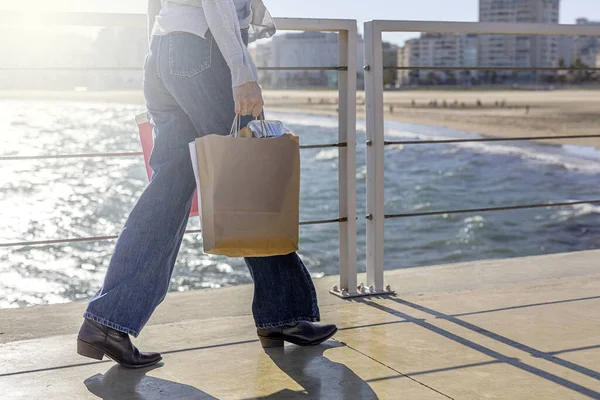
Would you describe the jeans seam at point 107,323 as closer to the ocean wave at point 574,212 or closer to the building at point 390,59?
the building at point 390,59

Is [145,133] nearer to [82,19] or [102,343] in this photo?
[82,19]

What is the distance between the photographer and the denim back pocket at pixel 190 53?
204 centimetres

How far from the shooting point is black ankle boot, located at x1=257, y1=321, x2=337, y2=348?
229cm

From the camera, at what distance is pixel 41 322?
2.55 m

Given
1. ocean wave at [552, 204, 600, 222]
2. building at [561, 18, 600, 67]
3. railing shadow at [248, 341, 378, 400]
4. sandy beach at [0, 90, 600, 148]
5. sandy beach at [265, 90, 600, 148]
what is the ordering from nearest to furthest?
railing shadow at [248, 341, 378, 400] < ocean wave at [552, 204, 600, 222] < sandy beach at [0, 90, 600, 148] < sandy beach at [265, 90, 600, 148] < building at [561, 18, 600, 67]

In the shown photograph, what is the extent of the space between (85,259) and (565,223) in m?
11.4

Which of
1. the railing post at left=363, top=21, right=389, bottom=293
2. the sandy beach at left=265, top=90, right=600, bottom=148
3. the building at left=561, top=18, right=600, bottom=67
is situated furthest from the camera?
the building at left=561, top=18, right=600, bottom=67

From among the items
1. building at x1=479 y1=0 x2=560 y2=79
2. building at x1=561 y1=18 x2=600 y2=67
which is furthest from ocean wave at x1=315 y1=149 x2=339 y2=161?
building at x1=561 y1=18 x2=600 y2=67

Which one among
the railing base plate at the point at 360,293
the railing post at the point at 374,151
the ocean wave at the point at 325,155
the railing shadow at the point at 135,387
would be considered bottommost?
the ocean wave at the point at 325,155

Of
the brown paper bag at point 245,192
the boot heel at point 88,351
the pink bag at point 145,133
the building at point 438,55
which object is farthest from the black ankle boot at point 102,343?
the building at point 438,55

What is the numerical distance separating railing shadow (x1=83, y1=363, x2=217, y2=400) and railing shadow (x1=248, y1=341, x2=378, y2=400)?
0.17 m

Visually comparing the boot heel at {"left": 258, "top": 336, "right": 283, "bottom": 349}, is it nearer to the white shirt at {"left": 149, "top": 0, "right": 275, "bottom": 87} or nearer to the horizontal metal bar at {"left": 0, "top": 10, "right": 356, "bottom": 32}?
the white shirt at {"left": 149, "top": 0, "right": 275, "bottom": 87}

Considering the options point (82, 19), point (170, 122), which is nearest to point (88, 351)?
point (170, 122)

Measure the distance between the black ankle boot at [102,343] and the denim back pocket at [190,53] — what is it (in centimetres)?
60
